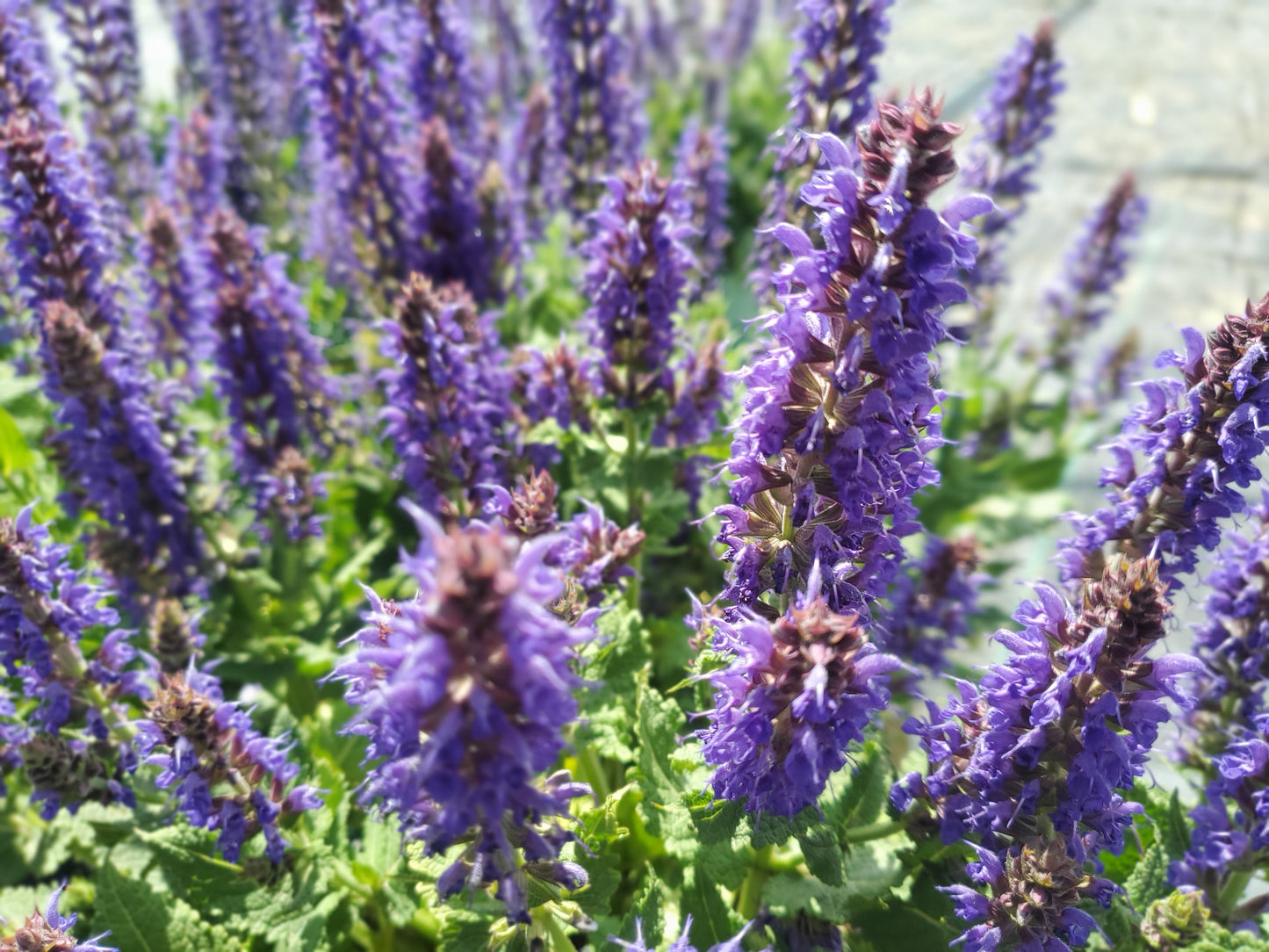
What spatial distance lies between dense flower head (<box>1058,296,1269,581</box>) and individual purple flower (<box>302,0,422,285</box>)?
3336 mm

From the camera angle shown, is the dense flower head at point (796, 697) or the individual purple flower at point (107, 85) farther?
the individual purple flower at point (107, 85)

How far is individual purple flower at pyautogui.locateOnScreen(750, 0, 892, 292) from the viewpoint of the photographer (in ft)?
11.5

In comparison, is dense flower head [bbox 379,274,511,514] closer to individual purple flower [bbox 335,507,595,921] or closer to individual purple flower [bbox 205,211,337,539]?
individual purple flower [bbox 205,211,337,539]

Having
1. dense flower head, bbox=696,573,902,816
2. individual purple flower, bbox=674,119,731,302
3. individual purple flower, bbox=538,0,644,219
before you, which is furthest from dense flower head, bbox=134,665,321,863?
individual purple flower, bbox=538,0,644,219

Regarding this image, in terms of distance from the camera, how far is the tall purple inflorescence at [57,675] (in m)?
2.43

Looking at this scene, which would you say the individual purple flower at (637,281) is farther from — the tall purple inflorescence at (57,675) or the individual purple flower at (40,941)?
the individual purple flower at (40,941)

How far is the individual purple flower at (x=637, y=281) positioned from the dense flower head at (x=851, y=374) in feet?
3.75

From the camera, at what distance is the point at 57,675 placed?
104 inches

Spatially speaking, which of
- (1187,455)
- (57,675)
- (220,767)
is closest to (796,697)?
(1187,455)

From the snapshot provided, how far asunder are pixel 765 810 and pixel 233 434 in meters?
2.81

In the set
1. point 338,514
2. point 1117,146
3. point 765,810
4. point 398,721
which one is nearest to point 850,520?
point 765,810

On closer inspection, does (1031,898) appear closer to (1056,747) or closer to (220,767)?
(1056,747)

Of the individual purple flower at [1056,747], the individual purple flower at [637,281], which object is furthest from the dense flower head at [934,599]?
the individual purple flower at [1056,747]

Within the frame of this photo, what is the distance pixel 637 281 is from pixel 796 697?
1.74 meters
